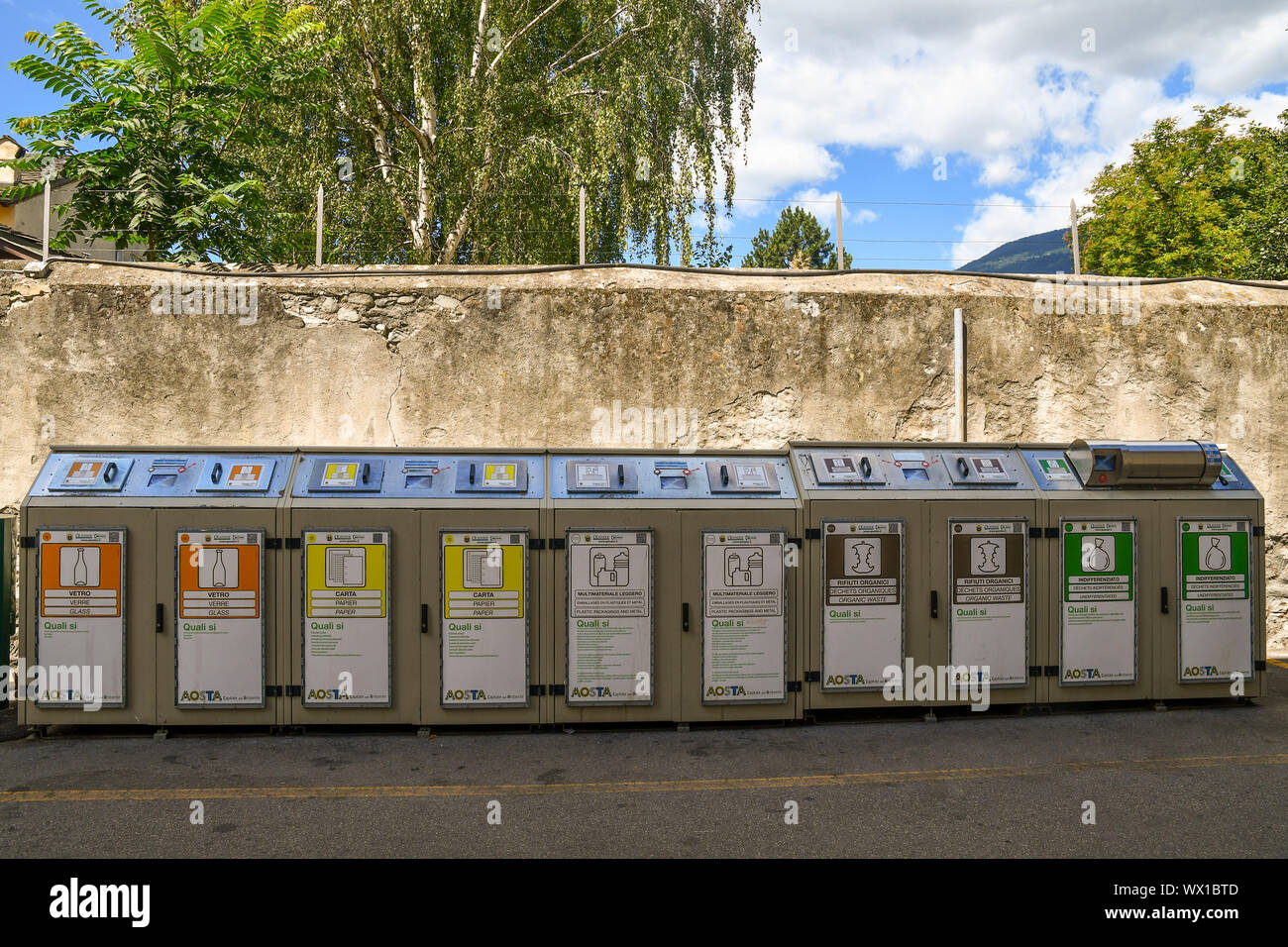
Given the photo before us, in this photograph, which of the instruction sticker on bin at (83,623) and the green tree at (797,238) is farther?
the green tree at (797,238)

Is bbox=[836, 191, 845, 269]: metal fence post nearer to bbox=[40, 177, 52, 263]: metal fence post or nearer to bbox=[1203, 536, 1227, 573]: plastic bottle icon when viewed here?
bbox=[1203, 536, 1227, 573]: plastic bottle icon

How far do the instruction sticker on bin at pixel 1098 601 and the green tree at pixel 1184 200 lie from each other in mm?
27371

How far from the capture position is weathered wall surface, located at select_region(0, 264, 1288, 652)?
7.26 m

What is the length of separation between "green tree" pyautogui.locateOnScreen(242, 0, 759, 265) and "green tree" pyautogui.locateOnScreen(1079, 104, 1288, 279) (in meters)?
20.9

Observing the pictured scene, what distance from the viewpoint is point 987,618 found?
6.10 m

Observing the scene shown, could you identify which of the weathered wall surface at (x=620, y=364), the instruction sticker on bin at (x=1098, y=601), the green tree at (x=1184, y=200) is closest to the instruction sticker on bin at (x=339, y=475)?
the weathered wall surface at (x=620, y=364)

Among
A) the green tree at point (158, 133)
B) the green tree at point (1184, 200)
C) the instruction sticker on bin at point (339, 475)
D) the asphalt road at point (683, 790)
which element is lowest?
the asphalt road at point (683, 790)

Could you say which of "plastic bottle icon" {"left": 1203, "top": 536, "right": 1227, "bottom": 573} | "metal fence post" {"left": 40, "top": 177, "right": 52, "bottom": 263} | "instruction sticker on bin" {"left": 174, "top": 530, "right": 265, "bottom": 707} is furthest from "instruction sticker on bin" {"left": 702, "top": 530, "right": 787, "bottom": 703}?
"metal fence post" {"left": 40, "top": 177, "right": 52, "bottom": 263}

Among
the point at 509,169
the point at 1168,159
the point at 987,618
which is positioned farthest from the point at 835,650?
the point at 1168,159

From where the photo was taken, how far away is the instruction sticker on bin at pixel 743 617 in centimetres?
587

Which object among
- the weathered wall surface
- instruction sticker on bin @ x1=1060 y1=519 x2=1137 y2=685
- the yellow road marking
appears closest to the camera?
the yellow road marking

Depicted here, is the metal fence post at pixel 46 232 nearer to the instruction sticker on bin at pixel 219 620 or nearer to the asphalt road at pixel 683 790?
the instruction sticker on bin at pixel 219 620

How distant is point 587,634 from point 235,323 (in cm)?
419

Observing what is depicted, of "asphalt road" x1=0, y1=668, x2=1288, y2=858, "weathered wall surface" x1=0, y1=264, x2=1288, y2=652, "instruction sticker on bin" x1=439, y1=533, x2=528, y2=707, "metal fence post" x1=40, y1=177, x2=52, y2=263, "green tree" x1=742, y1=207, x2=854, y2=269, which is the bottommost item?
"asphalt road" x1=0, y1=668, x2=1288, y2=858
